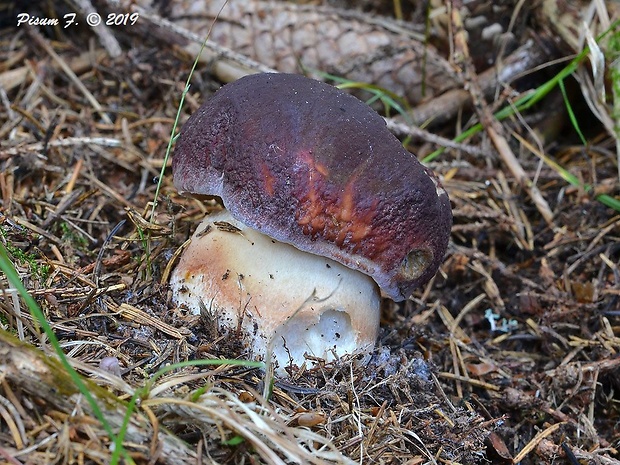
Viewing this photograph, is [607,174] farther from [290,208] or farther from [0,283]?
[0,283]

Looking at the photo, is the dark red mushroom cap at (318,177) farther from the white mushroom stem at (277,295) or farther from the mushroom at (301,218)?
the white mushroom stem at (277,295)

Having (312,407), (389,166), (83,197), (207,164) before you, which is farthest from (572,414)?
(83,197)

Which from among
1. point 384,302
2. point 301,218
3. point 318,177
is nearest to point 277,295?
point 301,218

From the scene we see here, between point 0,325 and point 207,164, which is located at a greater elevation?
point 207,164

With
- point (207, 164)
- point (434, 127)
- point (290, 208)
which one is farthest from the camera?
point (434, 127)

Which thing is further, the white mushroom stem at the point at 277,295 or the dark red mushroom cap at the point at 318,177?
the white mushroom stem at the point at 277,295

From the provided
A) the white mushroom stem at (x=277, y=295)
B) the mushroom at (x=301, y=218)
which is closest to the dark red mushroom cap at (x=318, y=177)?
the mushroom at (x=301, y=218)

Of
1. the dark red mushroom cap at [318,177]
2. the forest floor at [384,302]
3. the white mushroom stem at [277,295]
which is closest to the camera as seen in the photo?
the forest floor at [384,302]

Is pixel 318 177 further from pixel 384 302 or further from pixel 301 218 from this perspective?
pixel 384 302

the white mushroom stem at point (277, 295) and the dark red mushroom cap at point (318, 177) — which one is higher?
the dark red mushroom cap at point (318, 177)
